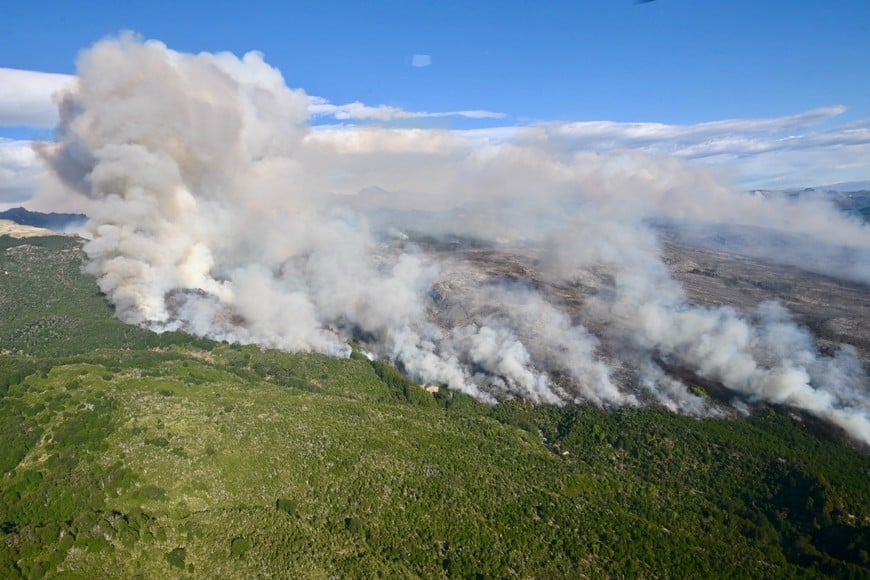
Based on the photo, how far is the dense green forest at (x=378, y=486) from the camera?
64188mm

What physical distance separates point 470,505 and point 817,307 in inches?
5751

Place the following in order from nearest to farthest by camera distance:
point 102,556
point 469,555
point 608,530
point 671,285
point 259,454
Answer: point 102,556
point 469,555
point 608,530
point 259,454
point 671,285

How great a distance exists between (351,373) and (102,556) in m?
73.2

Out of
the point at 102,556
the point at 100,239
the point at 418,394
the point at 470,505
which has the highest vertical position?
the point at 100,239

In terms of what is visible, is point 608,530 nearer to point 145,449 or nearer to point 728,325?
point 145,449

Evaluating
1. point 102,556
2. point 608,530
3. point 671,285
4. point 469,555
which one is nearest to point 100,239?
point 102,556

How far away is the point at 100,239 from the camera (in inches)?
4786

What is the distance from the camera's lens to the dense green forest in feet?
211

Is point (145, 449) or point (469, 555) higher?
point (145, 449)

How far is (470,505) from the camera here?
2977 inches

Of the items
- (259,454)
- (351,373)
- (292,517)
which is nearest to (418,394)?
(351,373)

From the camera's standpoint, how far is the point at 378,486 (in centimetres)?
7775

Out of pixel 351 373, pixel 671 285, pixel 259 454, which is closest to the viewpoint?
pixel 259 454

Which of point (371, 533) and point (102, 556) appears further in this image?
point (371, 533)
